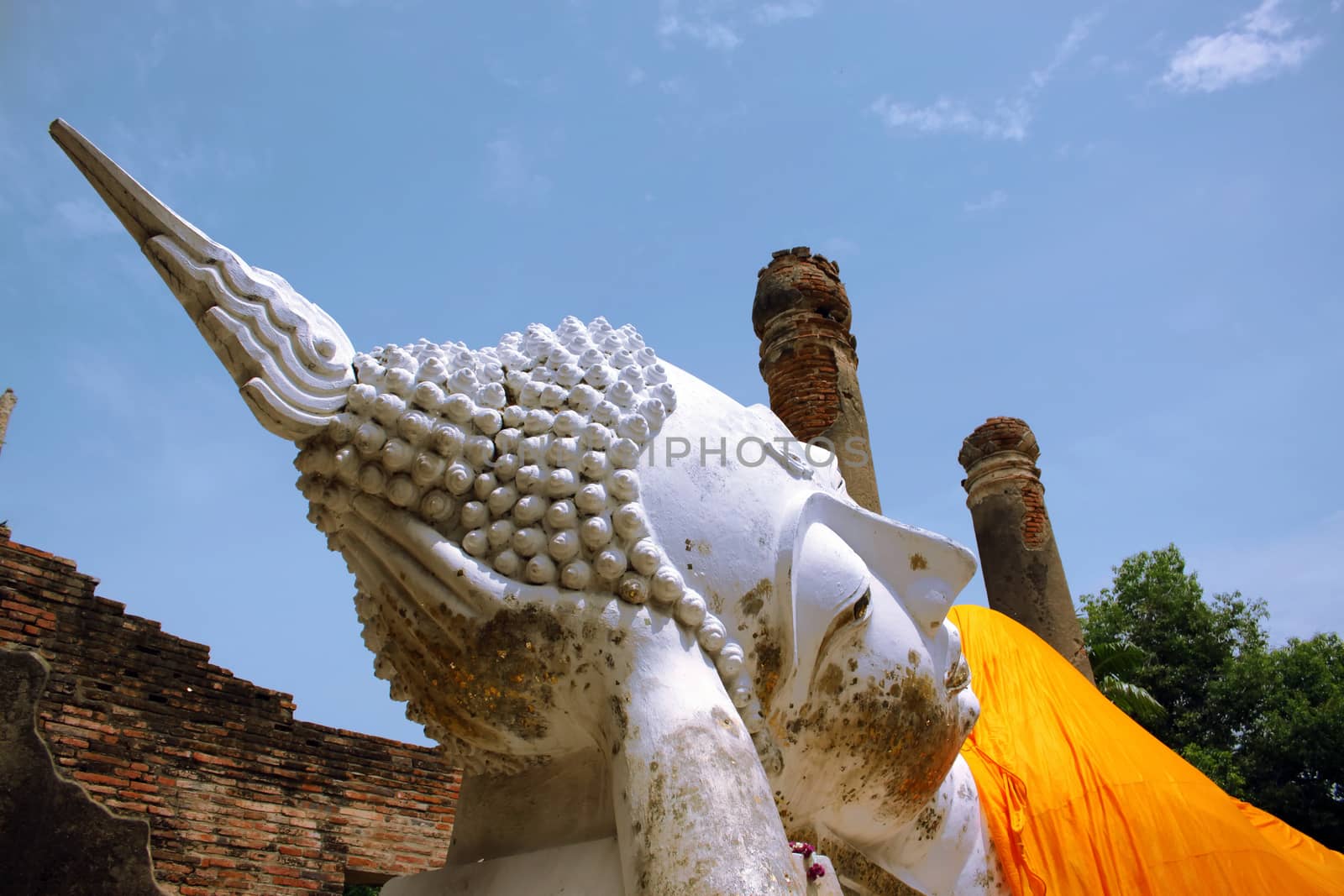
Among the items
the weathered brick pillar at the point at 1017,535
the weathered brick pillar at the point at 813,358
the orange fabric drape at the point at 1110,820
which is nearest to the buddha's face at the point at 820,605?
the orange fabric drape at the point at 1110,820

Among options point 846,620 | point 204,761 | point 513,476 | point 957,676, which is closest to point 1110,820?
point 957,676

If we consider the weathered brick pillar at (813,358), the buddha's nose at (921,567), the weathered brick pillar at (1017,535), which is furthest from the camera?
the weathered brick pillar at (1017,535)

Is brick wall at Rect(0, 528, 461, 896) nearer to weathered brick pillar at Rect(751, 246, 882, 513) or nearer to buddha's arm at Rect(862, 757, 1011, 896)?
weathered brick pillar at Rect(751, 246, 882, 513)

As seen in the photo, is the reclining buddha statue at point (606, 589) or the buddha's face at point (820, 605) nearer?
→ the reclining buddha statue at point (606, 589)

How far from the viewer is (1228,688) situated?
16.8 meters

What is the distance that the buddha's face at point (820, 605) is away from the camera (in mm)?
1793

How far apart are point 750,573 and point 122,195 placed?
121 centimetres

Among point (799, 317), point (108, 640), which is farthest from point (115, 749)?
point (799, 317)

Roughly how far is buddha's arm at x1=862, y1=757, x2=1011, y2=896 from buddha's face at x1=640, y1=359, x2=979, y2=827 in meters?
0.13

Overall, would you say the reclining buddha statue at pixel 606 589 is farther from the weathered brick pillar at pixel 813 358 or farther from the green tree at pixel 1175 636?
the green tree at pixel 1175 636

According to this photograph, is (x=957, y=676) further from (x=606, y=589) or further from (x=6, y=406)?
(x=6, y=406)

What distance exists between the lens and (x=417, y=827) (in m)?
8.41

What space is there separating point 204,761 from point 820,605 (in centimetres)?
700

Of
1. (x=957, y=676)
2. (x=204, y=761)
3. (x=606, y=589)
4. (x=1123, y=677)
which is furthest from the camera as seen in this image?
(x=1123, y=677)
